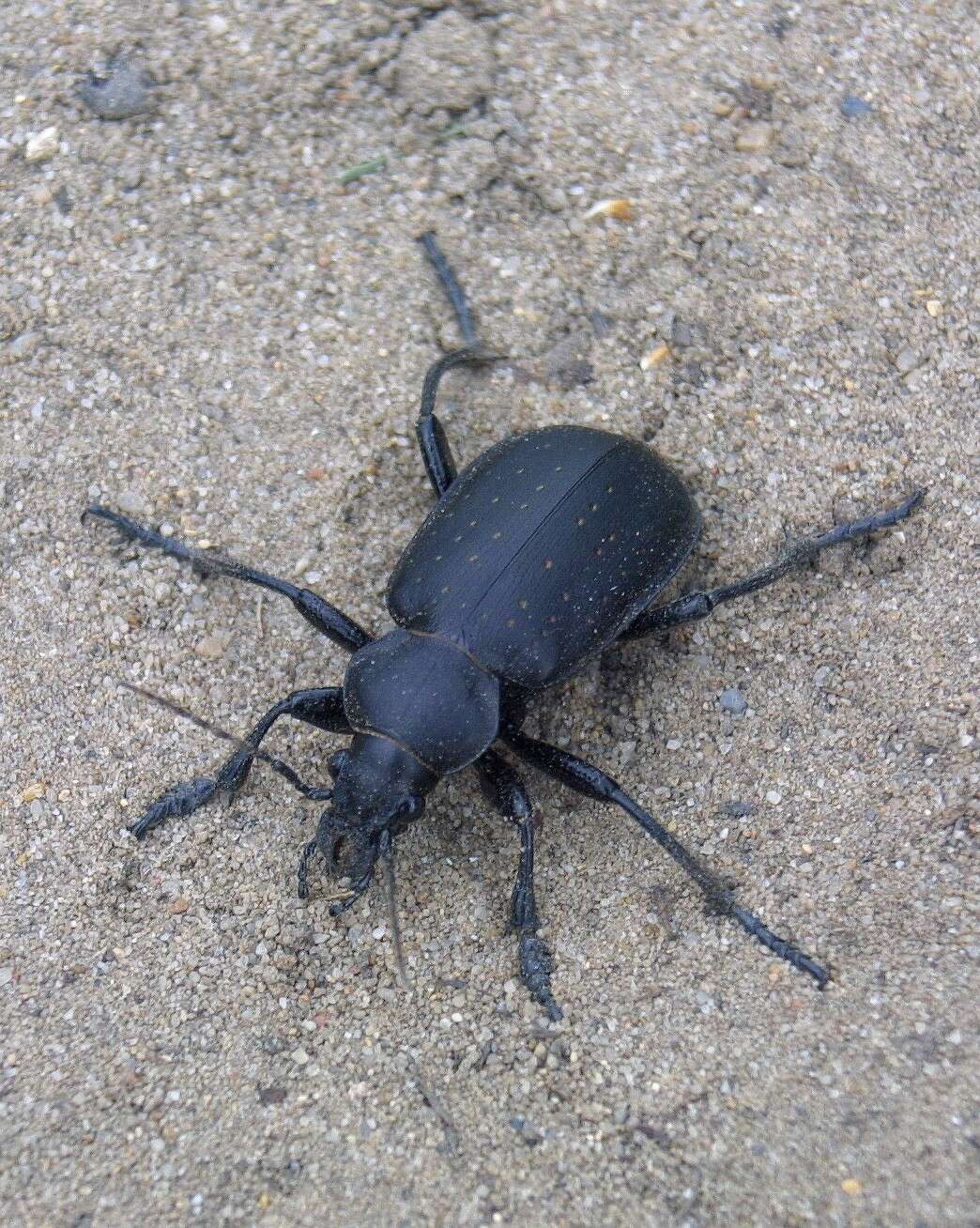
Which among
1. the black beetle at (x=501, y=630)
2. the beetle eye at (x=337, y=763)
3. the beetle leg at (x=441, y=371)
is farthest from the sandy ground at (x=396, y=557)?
the beetle eye at (x=337, y=763)

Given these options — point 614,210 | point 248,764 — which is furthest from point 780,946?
point 614,210

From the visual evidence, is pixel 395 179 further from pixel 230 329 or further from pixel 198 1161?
pixel 198 1161

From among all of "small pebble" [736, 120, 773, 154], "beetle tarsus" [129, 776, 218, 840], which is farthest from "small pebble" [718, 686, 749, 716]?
"small pebble" [736, 120, 773, 154]

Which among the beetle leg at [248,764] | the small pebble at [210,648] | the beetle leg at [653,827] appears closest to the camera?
the beetle leg at [653,827]

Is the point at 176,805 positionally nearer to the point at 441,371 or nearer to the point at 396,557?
the point at 396,557

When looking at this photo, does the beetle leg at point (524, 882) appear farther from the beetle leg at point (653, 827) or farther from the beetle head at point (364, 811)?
the beetle head at point (364, 811)
